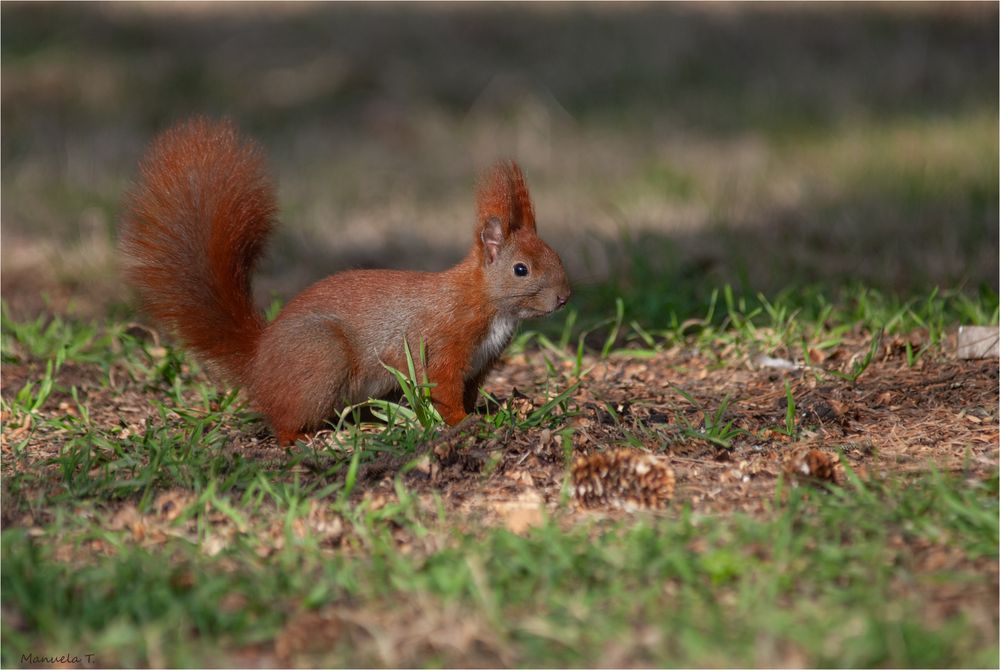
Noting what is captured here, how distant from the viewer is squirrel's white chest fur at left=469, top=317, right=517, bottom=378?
3.41m

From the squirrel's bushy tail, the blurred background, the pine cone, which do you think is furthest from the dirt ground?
the blurred background

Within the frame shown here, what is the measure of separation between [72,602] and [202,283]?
1268 millimetres

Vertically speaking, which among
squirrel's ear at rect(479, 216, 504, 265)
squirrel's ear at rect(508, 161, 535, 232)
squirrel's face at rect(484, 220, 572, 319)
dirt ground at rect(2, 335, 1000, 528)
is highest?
squirrel's ear at rect(508, 161, 535, 232)

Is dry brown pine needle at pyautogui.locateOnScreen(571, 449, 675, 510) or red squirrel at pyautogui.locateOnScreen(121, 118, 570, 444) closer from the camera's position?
dry brown pine needle at pyautogui.locateOnScreen(571, 449, 675, 510)

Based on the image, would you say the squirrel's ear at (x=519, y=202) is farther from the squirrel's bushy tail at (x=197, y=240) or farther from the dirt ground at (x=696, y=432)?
the squirrel's bushy tail at (x=197, y=240)

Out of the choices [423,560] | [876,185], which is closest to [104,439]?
[423,560]

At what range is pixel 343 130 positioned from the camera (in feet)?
28.7

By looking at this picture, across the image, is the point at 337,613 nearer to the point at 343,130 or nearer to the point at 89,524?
the point at 89,524

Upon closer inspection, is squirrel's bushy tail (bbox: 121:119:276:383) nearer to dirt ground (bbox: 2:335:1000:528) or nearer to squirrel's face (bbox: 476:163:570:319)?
dirt ground (bbox: 2:335:1000:528)

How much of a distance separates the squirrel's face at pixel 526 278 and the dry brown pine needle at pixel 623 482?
701 mm

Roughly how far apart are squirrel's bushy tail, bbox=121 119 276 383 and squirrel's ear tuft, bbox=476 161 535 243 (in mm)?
646

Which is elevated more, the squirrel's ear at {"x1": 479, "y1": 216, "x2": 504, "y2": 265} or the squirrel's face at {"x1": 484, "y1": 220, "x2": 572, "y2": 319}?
the squirrel's ear at {"x1": 479, "y1": 216, "x2": 504, "y2": 265}
